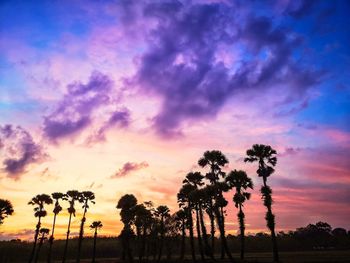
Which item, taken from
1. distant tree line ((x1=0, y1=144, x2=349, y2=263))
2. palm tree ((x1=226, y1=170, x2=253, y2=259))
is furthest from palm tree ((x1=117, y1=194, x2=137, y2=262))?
palm tree ((x1=226, y1=170, x2=253, y2=259))

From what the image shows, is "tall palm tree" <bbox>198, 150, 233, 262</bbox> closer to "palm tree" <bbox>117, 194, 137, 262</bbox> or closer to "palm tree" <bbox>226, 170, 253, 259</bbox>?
"palm tree" <bbox>226, 170, 253, 259</bbox>

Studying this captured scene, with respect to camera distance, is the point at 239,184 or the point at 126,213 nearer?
the point at 239,184

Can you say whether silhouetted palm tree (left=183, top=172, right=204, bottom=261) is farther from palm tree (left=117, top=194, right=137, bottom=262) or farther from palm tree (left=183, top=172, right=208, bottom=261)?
palm tree (left=117, top=194, right=137, bottom=262)

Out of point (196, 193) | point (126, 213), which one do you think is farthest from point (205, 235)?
point (126, 213)

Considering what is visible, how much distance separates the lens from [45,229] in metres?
88.2

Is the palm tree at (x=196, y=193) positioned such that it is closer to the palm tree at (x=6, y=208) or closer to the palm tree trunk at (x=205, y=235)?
the palm tree trunk at (x=205, y=235)

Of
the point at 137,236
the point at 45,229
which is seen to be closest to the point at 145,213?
the point at 137,236

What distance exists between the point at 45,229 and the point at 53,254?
40754 millimetres

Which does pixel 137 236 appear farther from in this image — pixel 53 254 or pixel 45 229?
pixel 53 254

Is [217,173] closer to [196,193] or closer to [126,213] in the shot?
[196,193]

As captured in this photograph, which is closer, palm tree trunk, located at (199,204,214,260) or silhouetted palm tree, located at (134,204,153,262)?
palm tree trunk, located at (199,204,214,260)

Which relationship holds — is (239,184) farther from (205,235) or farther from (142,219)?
(142,219)

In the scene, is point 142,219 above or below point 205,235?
above

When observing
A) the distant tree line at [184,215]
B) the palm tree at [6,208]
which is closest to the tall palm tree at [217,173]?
the distant tree line at [184,215]
